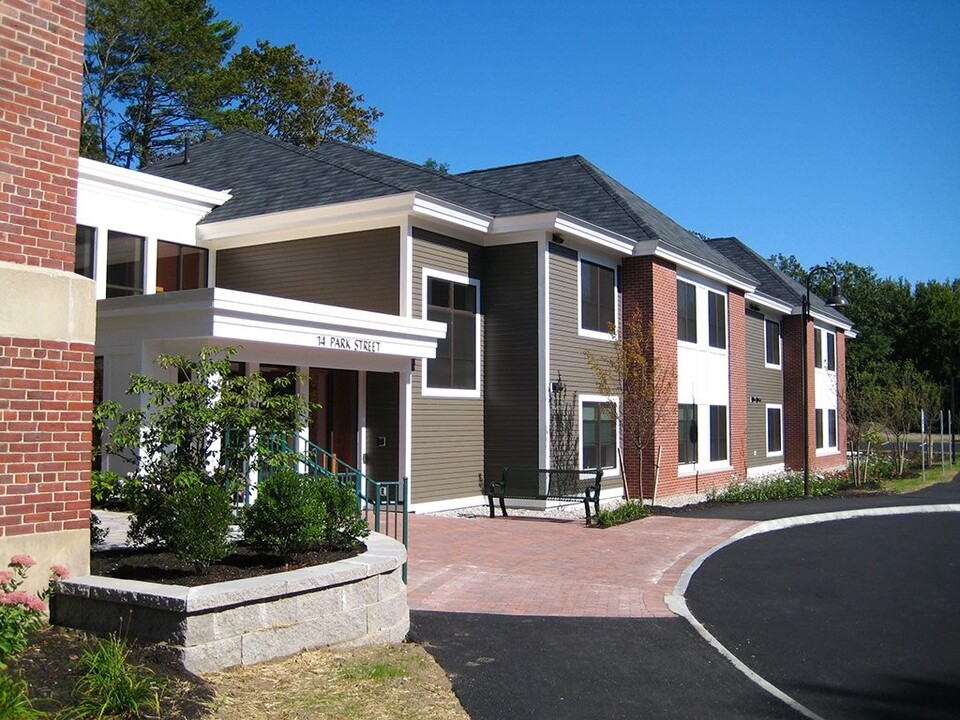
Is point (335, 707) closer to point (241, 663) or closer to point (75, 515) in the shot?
point (241, 663)

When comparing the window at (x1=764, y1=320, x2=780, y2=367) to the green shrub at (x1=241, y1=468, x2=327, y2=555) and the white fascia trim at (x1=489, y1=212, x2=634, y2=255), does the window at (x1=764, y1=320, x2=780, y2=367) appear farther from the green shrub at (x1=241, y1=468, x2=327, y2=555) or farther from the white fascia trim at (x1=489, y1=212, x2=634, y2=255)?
the green shrub at (x1=241, y1=468, x2=327, y2=555)

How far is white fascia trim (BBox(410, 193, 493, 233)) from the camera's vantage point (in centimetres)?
1733

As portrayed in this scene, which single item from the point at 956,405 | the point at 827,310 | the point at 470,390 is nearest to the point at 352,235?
the point at 470,390

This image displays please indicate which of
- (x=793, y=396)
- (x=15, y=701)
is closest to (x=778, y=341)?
(x=793, y=396)

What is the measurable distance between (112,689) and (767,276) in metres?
Result: 33.4

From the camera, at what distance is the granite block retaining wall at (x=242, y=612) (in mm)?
6148

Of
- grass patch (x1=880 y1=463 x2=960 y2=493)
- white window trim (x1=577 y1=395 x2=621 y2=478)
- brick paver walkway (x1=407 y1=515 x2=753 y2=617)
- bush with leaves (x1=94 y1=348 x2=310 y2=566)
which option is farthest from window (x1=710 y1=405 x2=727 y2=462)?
bush with leaves (x1=94 y1=348 x2=310 y2=566)

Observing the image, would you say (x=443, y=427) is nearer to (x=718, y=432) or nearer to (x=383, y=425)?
(x=383, y=425)

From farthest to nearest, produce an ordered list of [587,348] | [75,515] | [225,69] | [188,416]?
1. [225,69]
2. [587,348]
3. [188,416]
4. [75,515]

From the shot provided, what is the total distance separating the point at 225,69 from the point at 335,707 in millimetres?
39251

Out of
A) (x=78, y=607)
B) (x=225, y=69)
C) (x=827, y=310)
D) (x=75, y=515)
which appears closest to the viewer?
(x=78, y=607)

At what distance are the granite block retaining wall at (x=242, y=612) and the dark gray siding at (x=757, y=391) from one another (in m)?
24.6

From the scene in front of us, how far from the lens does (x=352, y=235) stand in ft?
60.7

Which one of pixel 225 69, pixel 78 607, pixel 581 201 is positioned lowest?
pixel 78 607
